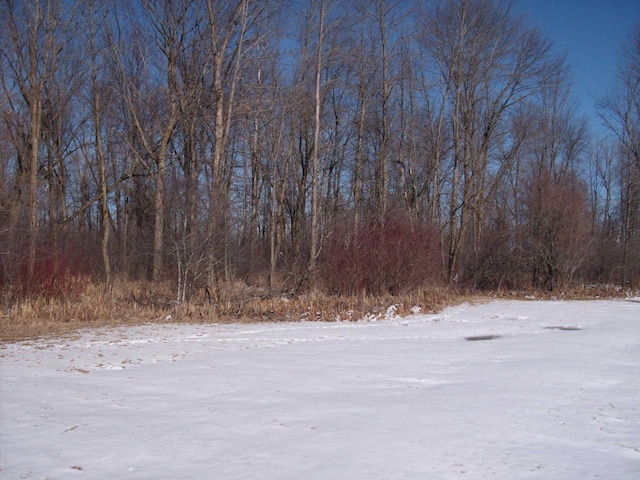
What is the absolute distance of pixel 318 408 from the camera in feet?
16.1

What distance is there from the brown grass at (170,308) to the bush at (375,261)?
0.84m

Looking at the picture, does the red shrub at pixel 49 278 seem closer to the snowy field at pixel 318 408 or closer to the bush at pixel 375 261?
the snowy field at pixel 318 408

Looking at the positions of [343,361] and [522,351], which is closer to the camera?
[343,361]

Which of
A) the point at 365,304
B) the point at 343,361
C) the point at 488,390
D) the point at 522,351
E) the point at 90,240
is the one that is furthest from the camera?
the point at 90,240

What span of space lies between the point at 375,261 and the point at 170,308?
6.51 metres

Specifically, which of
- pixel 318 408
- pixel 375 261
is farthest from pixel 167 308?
pixel 318 408

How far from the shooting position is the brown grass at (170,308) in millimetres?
10784

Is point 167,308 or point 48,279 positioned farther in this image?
point 48,279

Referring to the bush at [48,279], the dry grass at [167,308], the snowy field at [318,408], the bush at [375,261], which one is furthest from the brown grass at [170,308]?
the snowy field at [318,408]

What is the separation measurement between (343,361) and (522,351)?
9.75ft

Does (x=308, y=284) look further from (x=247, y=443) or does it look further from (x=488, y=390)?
(x=247, y=443)

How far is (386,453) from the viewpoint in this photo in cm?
377

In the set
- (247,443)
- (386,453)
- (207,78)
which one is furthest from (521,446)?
(207,78)

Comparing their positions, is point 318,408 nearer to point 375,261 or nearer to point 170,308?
point 170,308
